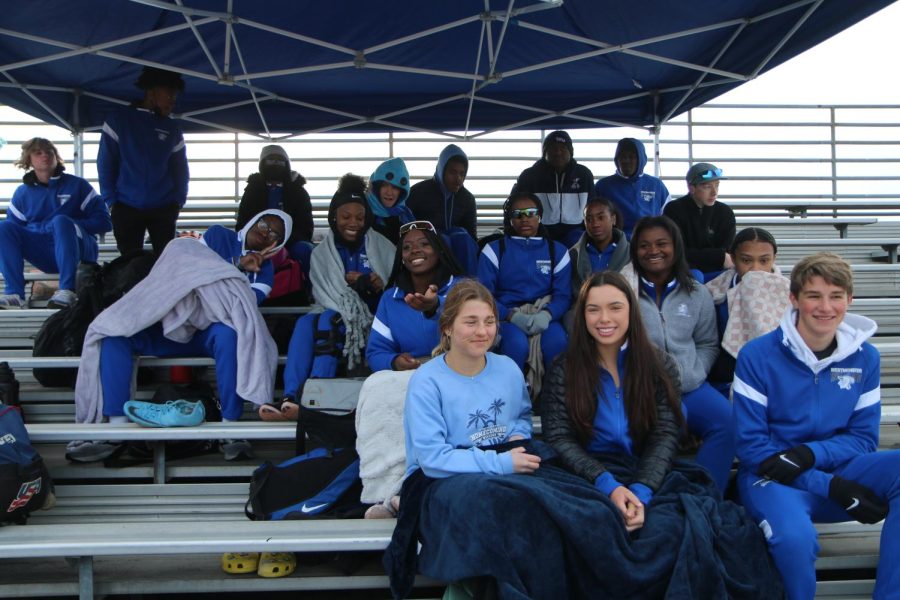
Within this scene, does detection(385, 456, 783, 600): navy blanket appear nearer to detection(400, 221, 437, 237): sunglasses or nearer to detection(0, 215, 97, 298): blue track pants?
detection(400, 221, 437, 237): sunglasses

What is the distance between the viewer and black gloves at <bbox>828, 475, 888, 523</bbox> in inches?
85.0

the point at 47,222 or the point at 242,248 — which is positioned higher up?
the point at 47,222

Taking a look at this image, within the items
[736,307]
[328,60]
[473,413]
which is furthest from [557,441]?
[328,60]

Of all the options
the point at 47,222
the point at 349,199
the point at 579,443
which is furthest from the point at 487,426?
the point at 47,222

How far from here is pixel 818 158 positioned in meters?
9.20

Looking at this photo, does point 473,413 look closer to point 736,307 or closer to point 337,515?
point 337,515

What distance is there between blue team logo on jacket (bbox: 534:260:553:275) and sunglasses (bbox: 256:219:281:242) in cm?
134

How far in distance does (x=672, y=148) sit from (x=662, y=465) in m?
7.67

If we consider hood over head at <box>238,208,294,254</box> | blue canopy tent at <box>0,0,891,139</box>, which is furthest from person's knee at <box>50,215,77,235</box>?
hood over head at <box>238,208,294,254</box>

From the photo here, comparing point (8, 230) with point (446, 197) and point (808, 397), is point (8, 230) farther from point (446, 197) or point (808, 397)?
point (808, 397)

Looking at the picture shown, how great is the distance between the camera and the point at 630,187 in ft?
16.0

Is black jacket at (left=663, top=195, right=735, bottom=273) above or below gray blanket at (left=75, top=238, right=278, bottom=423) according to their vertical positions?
above

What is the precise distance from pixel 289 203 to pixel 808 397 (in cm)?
344

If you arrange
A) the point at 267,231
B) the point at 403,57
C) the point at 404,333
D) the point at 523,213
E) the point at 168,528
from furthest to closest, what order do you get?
the point at 403,57 → the point at 267,231 → the point at 523,213 → the point at 404,333 → the point at 168,528
